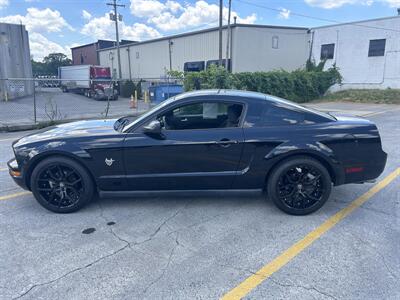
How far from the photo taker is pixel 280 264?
107 inches

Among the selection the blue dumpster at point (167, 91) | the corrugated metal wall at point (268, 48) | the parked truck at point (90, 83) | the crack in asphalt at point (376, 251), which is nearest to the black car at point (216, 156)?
the crack in asphalt at point (376, 251)

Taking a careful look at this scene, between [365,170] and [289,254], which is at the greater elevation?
[365,170]

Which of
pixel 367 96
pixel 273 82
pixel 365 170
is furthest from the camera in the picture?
pixel 367 96

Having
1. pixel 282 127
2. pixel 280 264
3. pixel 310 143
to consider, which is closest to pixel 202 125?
pixel 282 127

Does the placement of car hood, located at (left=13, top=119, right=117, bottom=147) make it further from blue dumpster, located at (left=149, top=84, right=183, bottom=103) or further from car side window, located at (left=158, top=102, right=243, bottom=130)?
blue dumpster, located at (left=149, top=84, right=183, bottom=103)

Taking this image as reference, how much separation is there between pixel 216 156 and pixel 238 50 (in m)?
21.4

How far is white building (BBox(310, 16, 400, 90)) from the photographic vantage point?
23.6 m

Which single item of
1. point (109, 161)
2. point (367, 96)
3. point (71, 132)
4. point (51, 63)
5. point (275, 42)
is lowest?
point (109, 161)

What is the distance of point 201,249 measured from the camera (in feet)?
9.71

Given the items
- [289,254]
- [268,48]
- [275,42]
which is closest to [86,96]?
[268,48]

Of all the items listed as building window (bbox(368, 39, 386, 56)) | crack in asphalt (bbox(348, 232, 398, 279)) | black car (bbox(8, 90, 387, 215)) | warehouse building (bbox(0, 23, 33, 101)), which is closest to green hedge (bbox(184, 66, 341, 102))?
building window (bbox(368, 39, 386, 56))

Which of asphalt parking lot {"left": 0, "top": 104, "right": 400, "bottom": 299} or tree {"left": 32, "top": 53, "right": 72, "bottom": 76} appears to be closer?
asphalt parking lot {"left": 0, "top": 104, "right": 400, "bottom": 299}

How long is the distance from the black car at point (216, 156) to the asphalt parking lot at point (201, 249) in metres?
0.31

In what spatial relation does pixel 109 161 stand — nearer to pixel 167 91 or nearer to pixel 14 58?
pixel 167 91
